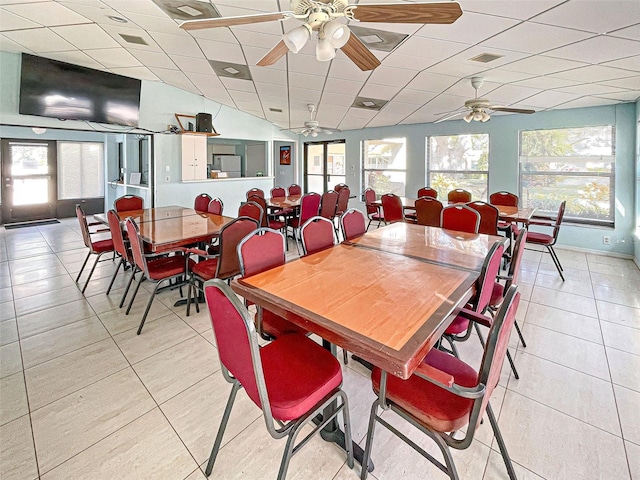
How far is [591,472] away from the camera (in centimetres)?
147

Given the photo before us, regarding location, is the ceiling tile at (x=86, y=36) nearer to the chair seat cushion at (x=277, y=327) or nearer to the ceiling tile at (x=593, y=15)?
the chair seat cushion at (x=277, y=327)

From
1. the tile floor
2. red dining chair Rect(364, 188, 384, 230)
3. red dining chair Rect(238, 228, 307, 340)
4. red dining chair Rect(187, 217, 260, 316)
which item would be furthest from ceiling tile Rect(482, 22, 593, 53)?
red dining chair Rect(364, 188, 384, 230)

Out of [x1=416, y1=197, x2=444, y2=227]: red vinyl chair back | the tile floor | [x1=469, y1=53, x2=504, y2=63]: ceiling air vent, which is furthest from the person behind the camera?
[x1=416, y1=197, x2=444, y2=227]: red vinyl chair back

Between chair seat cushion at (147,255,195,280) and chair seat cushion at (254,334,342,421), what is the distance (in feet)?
5.40

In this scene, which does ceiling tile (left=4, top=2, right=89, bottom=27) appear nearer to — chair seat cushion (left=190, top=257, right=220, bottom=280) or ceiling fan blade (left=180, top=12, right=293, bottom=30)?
ceiling fan blade (left=180, top=12, right=293, bottom=30)

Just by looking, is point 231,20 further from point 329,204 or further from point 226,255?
point 329,204

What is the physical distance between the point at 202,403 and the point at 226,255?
3.91 feet

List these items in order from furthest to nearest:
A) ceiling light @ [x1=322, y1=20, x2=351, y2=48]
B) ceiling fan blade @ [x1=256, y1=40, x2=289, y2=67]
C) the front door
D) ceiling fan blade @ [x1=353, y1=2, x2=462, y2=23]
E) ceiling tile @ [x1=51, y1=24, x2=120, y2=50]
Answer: the front door < ceiling tile @ [x1=51, y1=24, x2=120, y2=50] < ceiling fan blade @ [x1=256, y1=40, x2=289, y2=67] < ceiling light @ [x1=322, y1=20, x2=351, y2=48] < ceiling fan blade @ [x1=353, y1=2, x2=462, y2=23]

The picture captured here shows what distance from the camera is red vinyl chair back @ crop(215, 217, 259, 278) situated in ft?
8.76

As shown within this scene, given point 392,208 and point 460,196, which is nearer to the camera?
point 392,208

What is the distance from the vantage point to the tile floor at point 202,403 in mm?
1516

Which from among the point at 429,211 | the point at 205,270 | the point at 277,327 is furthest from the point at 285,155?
the point at 277,327

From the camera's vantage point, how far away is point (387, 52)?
3252mm

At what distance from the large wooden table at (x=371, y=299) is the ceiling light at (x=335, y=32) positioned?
4.32 feet
